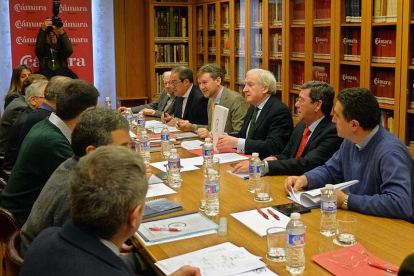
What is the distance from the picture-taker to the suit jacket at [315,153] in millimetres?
3254

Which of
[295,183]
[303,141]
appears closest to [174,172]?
[295,183]

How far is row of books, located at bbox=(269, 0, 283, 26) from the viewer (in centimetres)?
557

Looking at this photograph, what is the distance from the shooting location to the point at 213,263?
189cm

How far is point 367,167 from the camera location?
271cm

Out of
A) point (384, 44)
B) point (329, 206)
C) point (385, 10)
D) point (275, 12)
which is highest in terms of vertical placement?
point (275, 12)

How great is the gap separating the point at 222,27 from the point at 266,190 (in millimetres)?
4559

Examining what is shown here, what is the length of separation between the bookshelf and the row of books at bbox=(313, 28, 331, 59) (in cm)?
318

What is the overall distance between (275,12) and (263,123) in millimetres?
2044

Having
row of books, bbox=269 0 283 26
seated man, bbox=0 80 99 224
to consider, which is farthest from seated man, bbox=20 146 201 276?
row of books, bbox=269 0 283 26

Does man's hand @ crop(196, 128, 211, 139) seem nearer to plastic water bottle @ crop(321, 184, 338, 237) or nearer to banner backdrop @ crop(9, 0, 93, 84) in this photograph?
plastic water bottle @ crop(321, 184, 338, 237)

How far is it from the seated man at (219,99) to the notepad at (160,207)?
2.17 meters

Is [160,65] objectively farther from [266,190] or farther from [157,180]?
[266,190]

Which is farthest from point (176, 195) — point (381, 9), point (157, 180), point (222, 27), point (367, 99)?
point (222, 27)

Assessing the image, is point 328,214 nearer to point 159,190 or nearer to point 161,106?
point 159,190
